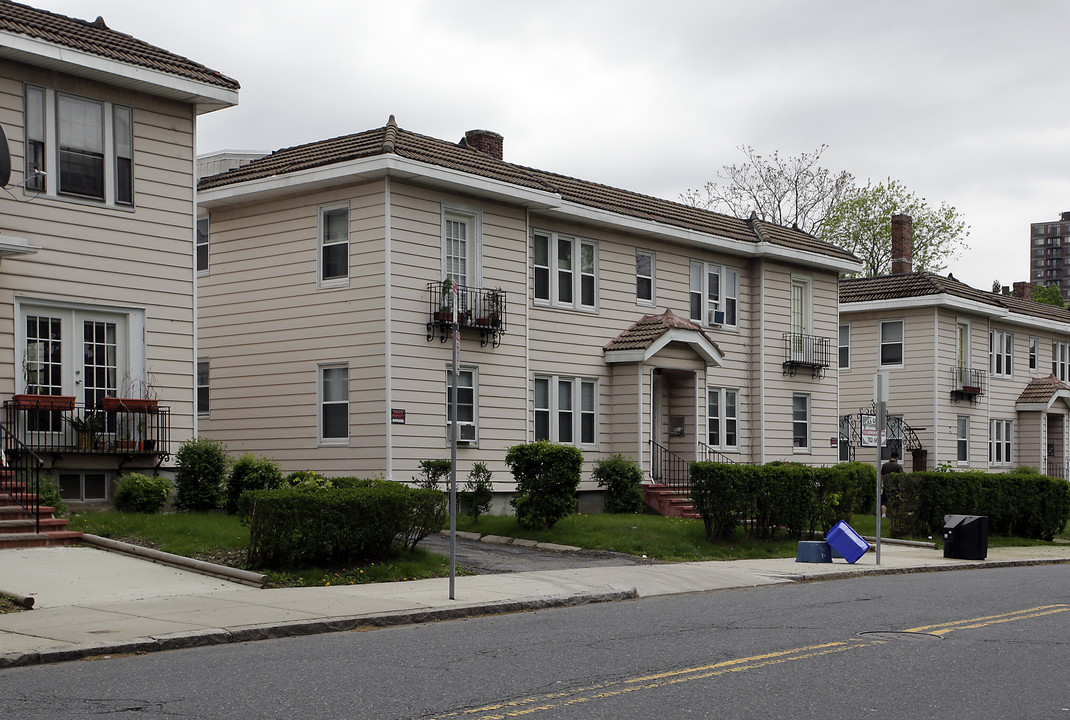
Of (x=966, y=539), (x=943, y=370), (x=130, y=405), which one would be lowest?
(x=966, y=539)

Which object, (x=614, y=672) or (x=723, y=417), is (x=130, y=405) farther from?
(x=723, y=417)

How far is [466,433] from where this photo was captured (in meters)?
24.1

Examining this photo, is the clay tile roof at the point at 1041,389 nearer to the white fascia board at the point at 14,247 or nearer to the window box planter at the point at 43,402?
the window box planter at the point at 43,402

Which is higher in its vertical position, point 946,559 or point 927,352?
point 927,352

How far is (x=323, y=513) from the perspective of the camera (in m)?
14.9

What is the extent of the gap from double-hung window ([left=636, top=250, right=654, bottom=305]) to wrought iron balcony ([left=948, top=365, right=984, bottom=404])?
50.9 feet

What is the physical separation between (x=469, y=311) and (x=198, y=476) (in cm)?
689

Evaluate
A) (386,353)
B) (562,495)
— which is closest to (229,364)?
(386,353)

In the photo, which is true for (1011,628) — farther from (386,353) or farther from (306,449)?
(306,449)

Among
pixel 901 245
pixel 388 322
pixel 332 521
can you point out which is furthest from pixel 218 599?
pixel 901 245

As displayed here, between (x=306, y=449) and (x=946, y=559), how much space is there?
40.3 feet

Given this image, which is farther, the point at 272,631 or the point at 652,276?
the point at 652,276

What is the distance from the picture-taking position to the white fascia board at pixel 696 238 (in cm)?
2653

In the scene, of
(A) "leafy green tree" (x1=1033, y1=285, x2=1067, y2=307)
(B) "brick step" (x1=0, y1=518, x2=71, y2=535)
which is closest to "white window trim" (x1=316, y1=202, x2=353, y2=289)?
(B) "brick step" (x1=0, y1=518, x2=71, y2=535)
